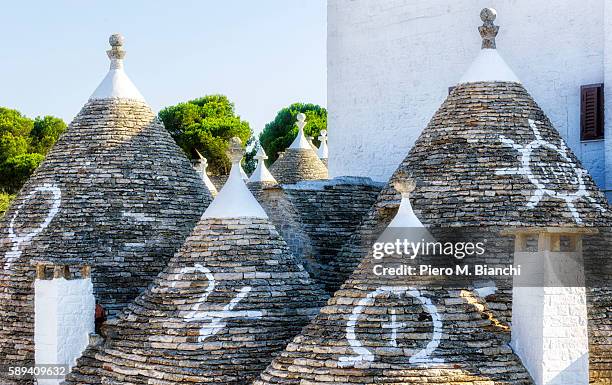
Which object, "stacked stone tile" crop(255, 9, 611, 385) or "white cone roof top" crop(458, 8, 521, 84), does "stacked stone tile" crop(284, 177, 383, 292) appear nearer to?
"stacked stone tile" crop(255, 9, 611, 385)

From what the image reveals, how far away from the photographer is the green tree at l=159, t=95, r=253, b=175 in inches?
1711

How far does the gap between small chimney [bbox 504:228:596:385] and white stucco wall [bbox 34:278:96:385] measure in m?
5.48

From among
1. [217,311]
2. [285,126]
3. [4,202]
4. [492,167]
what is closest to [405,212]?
[492,167]

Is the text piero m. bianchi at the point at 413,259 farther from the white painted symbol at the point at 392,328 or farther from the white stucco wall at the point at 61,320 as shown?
the white stucco wall at the point at 61,320

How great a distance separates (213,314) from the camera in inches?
502

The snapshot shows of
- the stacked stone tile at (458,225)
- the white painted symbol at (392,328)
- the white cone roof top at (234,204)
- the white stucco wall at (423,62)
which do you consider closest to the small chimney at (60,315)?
the white cone roof top at (234,204)

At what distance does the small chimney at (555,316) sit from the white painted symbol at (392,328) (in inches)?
34.3

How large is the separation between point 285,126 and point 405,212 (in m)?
34.8

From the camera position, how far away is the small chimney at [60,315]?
14156 millimetres

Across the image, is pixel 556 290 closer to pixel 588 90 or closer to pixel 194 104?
pixel 588 90

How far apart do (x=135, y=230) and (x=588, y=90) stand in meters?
6.30

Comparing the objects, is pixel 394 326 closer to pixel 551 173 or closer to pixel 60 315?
pixel 551 173

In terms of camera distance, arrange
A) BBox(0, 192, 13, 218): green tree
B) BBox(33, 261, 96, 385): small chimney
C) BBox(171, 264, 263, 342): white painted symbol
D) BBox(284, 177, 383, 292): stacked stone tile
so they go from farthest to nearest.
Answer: BBox(0, 192, 13, 218): green tree → BBox(284, 177, 383, 292): stacked stone tile → BBox(33, 261, 96, 385): small chimney → BBox(171, 264, 263, 342): white painted symbol

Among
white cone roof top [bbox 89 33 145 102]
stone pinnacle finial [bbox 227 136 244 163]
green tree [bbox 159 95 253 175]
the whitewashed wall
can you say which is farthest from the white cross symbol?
green tree [bbox 159 95 253 175]
